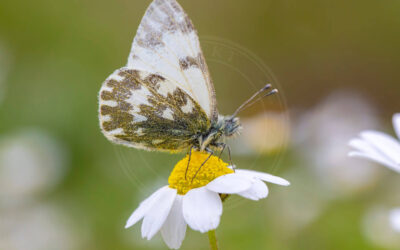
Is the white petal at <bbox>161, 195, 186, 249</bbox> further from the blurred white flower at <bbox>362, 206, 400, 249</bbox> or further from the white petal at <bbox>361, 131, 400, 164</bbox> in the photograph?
the blurred white flower at <bbox>362, 206, 400, 249</bbox>

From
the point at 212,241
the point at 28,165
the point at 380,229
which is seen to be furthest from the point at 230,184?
the point at 28,165

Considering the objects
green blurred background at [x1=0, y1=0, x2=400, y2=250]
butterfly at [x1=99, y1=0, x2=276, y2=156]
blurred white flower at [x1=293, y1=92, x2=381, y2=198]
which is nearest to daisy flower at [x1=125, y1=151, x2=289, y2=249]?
butterfly at [x1=99, y1=0, x2=276, y2=156]

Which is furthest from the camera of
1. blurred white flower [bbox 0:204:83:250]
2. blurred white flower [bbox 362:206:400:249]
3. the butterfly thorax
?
blurred white flower [bbox 0:204:83:250]

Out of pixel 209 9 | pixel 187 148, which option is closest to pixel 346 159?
pixel 187 148

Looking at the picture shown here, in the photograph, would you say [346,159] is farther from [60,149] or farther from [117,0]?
[117,0]

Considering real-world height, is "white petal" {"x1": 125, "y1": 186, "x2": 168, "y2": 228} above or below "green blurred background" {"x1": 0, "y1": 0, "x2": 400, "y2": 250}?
below

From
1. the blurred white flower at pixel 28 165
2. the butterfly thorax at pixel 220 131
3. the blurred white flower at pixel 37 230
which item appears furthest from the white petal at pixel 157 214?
the blurred white flower at pixel 28 165
